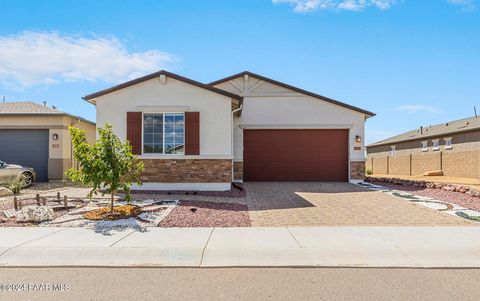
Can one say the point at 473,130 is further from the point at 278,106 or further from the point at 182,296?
the point at 182,296

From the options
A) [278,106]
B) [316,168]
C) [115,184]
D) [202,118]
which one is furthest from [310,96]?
[115,184]

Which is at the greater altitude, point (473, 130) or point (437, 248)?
point (473, 130)

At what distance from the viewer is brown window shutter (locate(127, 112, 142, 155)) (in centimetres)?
1238

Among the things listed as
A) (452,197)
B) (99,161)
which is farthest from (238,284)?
(452,197)

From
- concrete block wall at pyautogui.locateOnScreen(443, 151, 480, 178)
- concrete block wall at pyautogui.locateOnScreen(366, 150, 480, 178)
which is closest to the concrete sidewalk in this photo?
concrete block wall at pyautogui.locateOnScreen(443, 151, 480, 178)

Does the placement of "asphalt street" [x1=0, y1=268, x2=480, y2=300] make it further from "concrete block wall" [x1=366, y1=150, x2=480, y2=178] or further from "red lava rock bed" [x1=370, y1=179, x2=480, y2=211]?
"concrete block wall" [x1=366, y1=150, x2=480, y2=178]

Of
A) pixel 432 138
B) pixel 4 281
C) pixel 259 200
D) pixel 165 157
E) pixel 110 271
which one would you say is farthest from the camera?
pixel 432 138

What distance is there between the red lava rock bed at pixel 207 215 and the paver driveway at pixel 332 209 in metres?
0.35

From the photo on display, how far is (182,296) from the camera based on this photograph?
158 inches

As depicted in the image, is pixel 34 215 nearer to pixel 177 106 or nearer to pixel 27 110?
pixel 177 106

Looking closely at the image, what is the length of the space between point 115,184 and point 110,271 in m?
3.71

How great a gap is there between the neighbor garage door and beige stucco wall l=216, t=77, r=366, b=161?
9402 millimetres

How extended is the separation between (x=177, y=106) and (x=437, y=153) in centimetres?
2110

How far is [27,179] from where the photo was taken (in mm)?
14492
